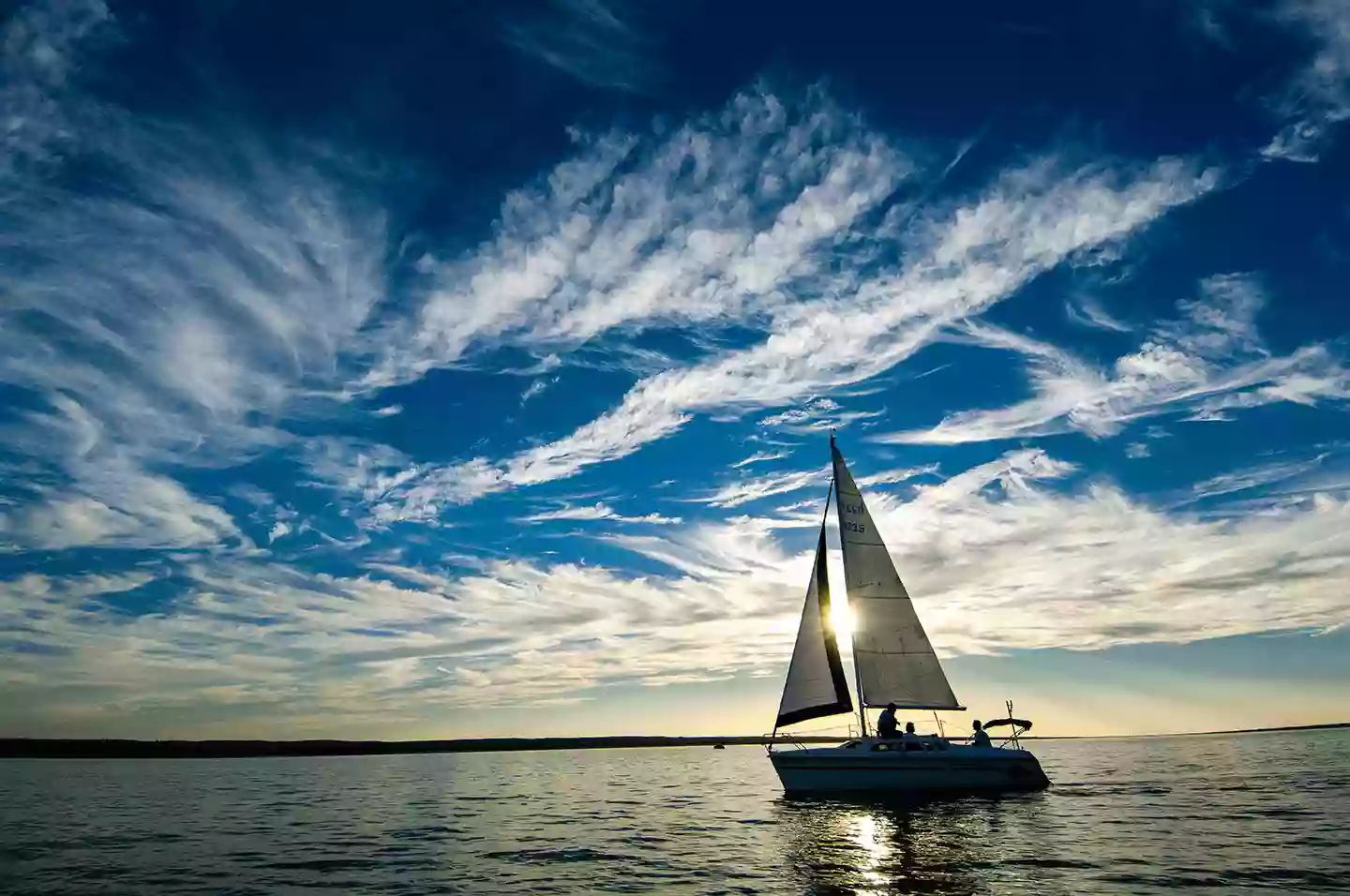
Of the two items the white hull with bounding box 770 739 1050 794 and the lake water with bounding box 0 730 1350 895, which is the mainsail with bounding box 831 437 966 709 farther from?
the lake water with bounding box 0 730 1350 895

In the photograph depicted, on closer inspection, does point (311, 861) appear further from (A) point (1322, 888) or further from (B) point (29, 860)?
(A) point (1322, 888)

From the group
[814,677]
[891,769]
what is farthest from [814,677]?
[891,769]

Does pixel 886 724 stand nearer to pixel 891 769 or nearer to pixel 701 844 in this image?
pixel 891 769

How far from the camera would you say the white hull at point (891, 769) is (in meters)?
40.1

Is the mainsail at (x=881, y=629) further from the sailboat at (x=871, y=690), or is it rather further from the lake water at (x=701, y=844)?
the lake water at (x=701, y=844)

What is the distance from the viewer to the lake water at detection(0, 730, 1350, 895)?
75.3ft

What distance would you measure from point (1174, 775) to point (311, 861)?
65.7 meters

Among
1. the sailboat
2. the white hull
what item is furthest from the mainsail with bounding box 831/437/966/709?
the white hull

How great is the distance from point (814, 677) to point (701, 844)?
1474 centimetres

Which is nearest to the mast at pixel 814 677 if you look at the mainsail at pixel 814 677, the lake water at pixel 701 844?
the mainsail at pixel 814 677

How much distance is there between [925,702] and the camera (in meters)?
44.6

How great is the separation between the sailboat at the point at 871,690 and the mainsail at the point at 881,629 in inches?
2.0

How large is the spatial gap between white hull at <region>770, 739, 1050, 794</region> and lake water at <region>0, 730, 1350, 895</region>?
3.79ft

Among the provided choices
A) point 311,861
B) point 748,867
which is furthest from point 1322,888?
point 311,861
